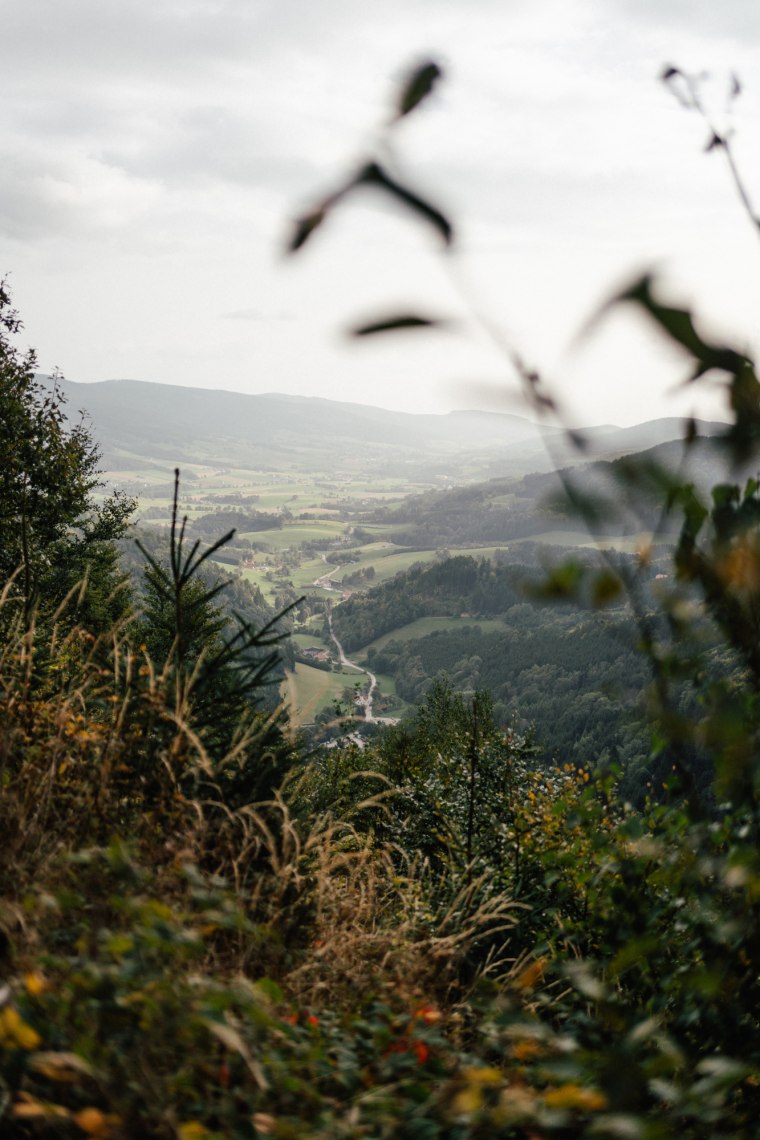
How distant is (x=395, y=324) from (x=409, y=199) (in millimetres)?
139

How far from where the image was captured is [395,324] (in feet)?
2.85

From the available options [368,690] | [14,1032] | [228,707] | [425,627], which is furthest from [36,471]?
[425,627]

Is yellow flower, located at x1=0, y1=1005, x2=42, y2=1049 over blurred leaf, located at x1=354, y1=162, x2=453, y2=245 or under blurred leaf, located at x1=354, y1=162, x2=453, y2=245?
under

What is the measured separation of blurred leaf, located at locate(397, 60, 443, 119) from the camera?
Answer: 0.83 m

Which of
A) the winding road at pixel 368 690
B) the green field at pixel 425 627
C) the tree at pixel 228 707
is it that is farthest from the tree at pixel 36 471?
the green field at pixel 425 627

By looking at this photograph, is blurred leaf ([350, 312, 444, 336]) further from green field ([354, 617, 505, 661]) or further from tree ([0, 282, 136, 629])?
green field ([354, 617, 505, 661])

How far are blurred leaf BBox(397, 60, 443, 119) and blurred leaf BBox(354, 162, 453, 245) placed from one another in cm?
7

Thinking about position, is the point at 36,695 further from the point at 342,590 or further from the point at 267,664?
the point at 342,590

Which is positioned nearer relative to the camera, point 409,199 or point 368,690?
point 409,199

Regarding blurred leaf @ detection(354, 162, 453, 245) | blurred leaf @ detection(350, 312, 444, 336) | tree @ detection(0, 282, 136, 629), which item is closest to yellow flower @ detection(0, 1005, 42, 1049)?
blurred leaf @ detection(350, 312, 444, 336)

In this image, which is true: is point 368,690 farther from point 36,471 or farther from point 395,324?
point 395,324

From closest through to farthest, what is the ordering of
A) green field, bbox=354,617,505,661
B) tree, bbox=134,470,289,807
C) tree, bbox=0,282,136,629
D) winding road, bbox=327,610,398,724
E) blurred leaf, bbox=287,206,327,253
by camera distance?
blurred leaf, bbox=287,206,327,253, tree, bbox=134,470,289,807, tree, bbox=0,282,136,629, winding road, bbox=327,610,398,724, green field, bbox=354,617,505,661

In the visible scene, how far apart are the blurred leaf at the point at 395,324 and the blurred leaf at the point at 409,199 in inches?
3.6

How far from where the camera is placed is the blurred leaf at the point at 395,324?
2.84 feet
